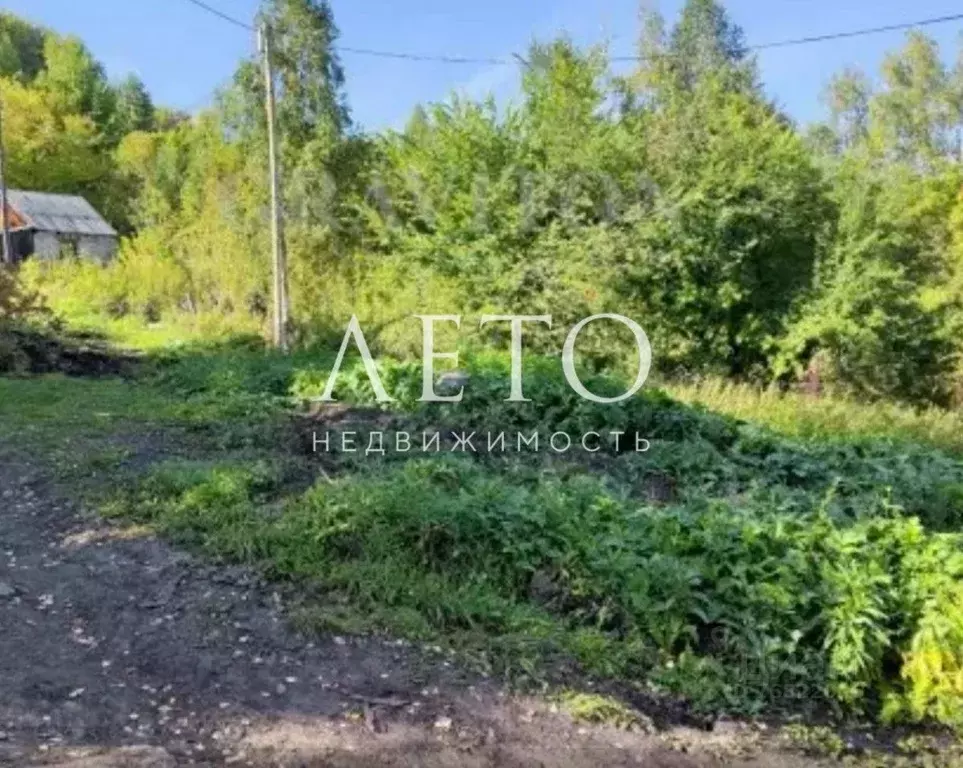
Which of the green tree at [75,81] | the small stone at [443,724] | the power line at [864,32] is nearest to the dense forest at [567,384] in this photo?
the small stone at [443,724]

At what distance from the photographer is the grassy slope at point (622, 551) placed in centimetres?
330

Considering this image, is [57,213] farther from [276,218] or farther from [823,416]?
[823,416]

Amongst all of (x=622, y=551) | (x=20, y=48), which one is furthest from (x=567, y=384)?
(x=20, y=48)

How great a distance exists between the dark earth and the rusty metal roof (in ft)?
89.3

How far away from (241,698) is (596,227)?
9.97 m

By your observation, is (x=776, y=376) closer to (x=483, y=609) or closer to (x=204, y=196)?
(x=483, y=609)

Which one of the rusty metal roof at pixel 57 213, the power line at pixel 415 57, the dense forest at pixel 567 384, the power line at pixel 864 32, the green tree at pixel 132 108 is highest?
the green tree at pixel 132 108

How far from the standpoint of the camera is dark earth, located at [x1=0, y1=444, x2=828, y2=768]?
Answer: 260cm

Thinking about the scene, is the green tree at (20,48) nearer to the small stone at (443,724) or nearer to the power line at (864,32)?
the power line at (864,32)

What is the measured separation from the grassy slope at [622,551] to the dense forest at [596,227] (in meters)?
6.38

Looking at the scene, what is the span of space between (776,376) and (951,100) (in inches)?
685

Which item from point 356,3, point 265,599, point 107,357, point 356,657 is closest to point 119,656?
point 265,599

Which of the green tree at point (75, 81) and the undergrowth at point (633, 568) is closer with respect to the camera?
the undergrowth at point (633, 568)

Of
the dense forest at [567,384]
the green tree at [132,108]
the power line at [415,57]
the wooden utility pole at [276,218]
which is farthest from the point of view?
the green tree at [132,108]
